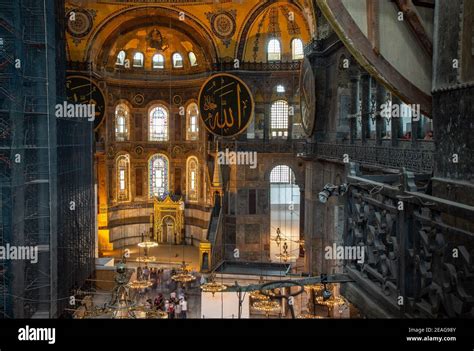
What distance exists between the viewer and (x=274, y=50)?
72.0ft

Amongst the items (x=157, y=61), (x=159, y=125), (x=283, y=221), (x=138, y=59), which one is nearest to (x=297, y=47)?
(x=157, y=61)

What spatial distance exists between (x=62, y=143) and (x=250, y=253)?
10.7 m

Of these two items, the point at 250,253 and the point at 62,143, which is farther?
the point at 250,253

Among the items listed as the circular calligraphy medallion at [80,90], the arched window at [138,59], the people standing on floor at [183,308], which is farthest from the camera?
the arched window at [138,59]

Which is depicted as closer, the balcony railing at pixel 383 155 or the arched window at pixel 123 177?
the balcony railing at pixel 383 155

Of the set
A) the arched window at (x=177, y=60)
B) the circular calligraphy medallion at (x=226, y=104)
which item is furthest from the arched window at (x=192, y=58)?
the circular calligraphy medallion at (x=226, y=104)

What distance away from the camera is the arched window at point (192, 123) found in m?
25.1

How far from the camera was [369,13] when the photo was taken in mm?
3482

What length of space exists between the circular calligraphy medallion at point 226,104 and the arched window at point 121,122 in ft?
24.0

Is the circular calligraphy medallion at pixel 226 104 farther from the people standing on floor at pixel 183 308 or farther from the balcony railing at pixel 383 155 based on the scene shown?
the people standing on floor at pixel 183 308
